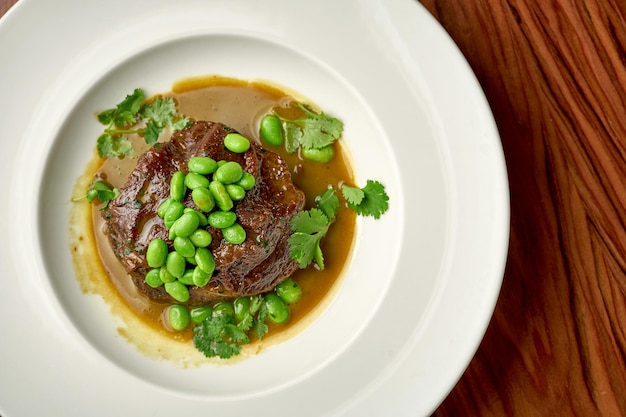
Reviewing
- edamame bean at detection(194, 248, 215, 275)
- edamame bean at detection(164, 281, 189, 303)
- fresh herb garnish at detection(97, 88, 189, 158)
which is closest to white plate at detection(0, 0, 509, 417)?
fresh herb garnish at detection(97, 88, 189, 158)

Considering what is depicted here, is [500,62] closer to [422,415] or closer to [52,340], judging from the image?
[422,415]

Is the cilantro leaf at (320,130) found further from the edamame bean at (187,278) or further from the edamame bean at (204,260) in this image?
the edamame bean at (187,278)

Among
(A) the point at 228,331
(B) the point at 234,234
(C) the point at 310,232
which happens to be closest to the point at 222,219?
(B) the point at 234,234

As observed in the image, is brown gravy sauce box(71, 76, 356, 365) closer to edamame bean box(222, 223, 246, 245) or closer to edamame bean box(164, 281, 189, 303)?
edamame bean box(164, 281, 189, 303)

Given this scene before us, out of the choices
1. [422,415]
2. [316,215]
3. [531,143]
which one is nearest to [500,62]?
[531,143]

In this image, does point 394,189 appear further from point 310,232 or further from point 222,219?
point 222,219

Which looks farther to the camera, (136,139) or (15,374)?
(136,139)
